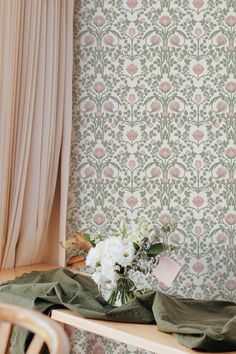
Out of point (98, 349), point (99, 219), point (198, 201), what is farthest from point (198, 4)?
point (98, 349)

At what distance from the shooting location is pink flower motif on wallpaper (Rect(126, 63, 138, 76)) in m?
2.94

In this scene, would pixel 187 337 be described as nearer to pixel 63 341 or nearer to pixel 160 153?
pixel 63 341

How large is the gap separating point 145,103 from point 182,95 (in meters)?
0.20

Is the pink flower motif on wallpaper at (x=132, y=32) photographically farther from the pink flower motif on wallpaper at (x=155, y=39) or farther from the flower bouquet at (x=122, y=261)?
the flower bouquet at (x=122, y=261)

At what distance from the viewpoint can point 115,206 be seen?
9.77 feet

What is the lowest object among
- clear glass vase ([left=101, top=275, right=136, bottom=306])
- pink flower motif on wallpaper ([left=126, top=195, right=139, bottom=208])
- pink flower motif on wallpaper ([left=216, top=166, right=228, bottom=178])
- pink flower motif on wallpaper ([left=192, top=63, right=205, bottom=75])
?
clear glass vase ([left=101, top=275, right=136, bottom=306])

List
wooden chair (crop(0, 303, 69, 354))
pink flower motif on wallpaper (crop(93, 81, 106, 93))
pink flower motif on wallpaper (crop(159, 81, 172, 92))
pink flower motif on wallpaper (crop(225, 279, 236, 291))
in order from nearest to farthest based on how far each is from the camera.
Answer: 1. wooden chair (crop(0, 303, 69, 354))
2. pink flower motif on wallpaper (crop(225, 279, 236, 291))
3. pink flower motif on wallpaper (crop(159, 81, 172, 92))
4. pink flower motif on wallpaper (crop(93, 81, 106, 93))

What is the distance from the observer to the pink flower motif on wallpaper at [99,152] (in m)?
3.03

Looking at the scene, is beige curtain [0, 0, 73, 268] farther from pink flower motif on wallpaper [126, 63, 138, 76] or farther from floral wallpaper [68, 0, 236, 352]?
pink flower motif on wallpaper [126, 63, 138, 76]

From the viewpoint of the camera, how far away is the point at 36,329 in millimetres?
1239

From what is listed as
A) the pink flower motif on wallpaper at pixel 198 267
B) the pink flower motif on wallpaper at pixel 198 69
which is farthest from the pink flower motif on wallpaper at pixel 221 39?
the pink flower motif on wallpaper at pixel 198 267

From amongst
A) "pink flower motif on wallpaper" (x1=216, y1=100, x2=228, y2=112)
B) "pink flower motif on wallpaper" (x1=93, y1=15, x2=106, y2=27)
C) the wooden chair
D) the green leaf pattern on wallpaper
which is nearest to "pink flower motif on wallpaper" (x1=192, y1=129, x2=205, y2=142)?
the green leaf pattern on wallpaper

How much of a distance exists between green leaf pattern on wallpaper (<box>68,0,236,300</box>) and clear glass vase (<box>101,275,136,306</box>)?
56 centimetres

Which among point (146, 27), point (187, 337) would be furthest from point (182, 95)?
point (187, 337)
